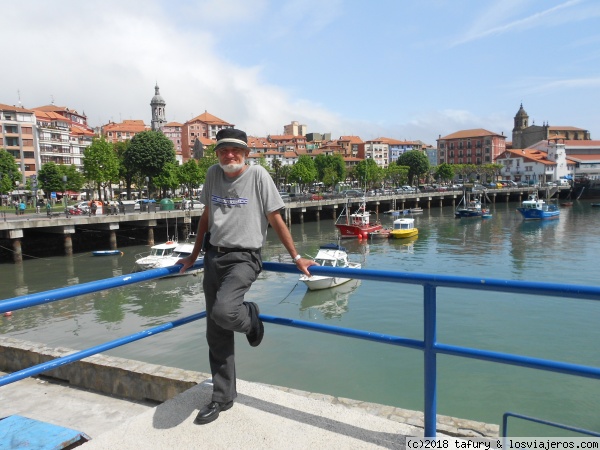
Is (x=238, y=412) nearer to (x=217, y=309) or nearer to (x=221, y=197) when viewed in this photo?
(x=217, y=309)

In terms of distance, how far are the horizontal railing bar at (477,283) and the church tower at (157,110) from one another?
4842 inches

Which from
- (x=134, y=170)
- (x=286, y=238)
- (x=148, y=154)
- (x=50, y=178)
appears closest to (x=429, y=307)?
(x=286, y=238)

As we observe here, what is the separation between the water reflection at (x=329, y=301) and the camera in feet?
61.2

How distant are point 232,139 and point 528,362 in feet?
7.15

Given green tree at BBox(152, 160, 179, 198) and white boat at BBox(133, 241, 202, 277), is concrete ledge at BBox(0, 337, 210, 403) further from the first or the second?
green tree at BBox(152, 160, 179, 198)

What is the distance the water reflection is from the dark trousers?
15.1 meters

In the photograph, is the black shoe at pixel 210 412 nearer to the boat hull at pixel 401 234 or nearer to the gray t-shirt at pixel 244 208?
the gray t-shirt at pixel 244 208

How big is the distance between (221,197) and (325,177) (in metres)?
90.4

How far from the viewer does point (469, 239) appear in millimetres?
39969

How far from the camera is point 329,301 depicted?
2017cm

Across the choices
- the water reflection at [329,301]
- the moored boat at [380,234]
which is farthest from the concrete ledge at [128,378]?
the moored boat at [380,234]

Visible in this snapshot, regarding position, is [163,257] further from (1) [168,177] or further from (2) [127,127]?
(2) [127,127]

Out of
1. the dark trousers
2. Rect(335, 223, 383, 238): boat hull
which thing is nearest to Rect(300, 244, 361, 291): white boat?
Rect(335, 223, 383, 238): boat hull

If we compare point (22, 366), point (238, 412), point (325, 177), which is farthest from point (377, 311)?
point (325, 177)
